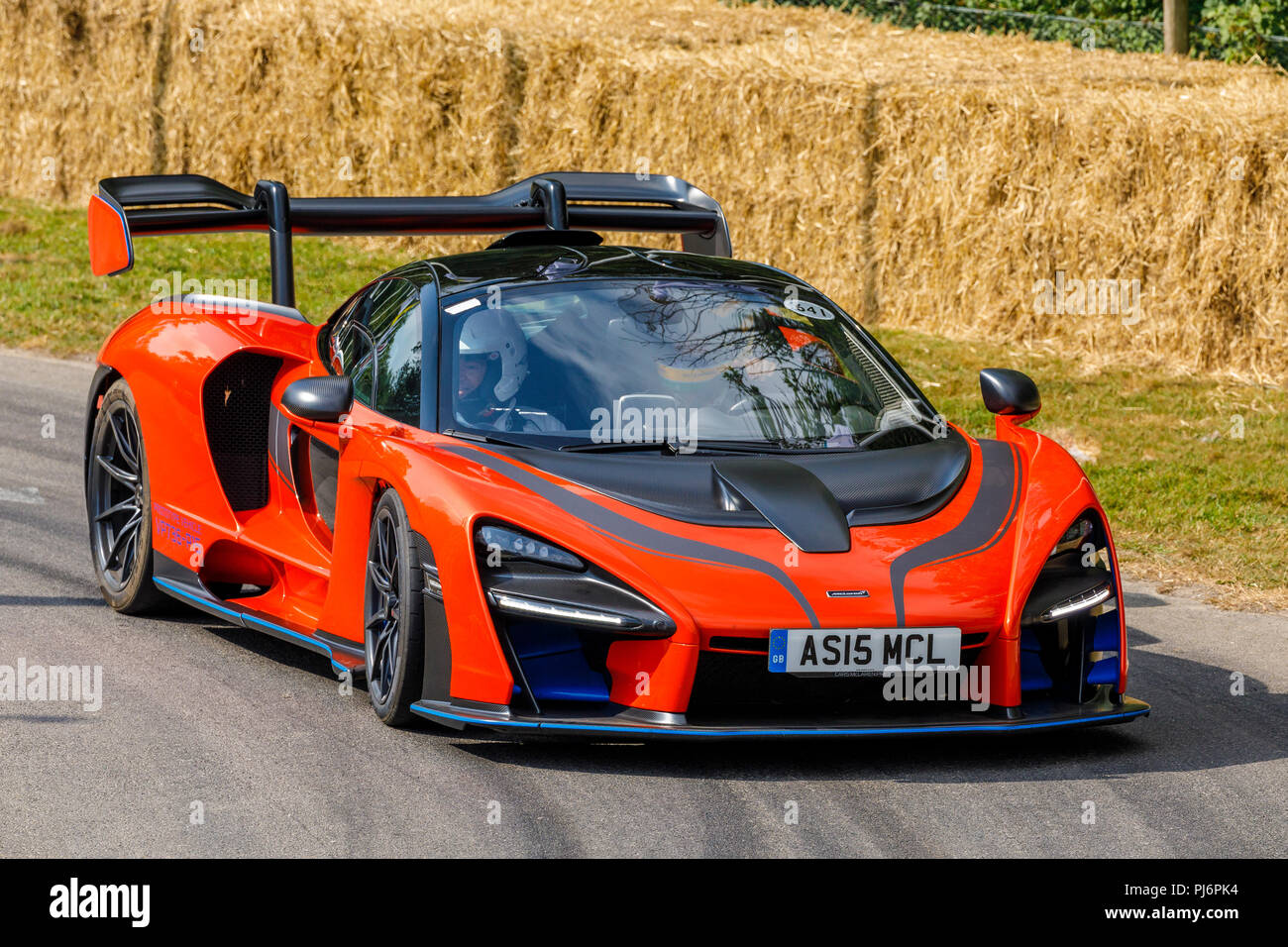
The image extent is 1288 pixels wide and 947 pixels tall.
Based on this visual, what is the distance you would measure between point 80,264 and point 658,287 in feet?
41.0

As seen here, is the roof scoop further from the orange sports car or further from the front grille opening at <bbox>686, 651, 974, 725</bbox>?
the front grille opening at <bbox>686, 651, 974, 725</bbox>

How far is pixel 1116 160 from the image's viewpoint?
547 inches

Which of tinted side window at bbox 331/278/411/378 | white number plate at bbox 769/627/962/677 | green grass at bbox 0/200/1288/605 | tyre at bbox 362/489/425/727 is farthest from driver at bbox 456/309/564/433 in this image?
green grass at bbox 0/200/1288/605

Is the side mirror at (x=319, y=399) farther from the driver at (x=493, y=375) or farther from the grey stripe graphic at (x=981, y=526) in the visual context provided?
the grey stripe graphic at (x=981, y=526)

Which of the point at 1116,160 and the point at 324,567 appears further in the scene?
the point at 1116,160

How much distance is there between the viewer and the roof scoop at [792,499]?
207 inches

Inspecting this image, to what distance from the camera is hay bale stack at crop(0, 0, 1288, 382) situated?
13.6 meters

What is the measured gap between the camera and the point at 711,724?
16.5 ft

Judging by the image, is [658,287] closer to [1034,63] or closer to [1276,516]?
[1276,516]

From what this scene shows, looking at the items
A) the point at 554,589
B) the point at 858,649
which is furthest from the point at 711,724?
the point at 554,589

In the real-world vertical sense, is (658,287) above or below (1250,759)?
above

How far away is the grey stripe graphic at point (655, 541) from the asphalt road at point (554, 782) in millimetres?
597

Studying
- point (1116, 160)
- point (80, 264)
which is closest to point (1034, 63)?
point (1116, 160)
